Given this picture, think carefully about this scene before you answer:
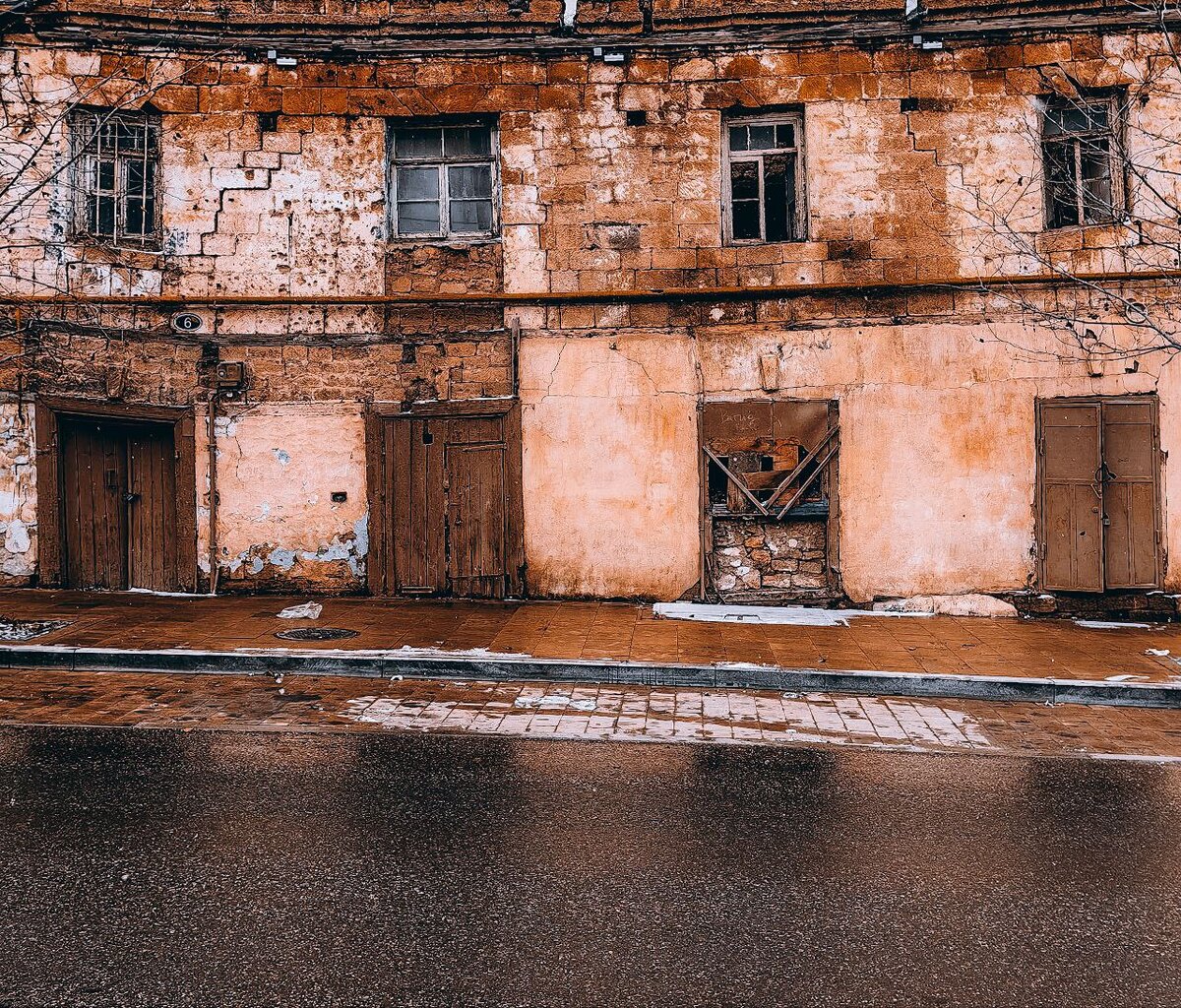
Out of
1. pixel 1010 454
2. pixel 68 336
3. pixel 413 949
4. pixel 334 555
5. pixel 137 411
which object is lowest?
pixel 413 949

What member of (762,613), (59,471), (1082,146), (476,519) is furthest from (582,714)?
(1082,146)

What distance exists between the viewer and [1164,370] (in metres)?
11.4

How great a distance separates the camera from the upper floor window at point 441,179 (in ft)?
40.1

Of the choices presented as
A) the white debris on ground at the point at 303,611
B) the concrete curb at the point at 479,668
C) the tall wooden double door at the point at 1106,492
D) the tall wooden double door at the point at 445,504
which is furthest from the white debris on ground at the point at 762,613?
the white debris on ground at the point at 303,611

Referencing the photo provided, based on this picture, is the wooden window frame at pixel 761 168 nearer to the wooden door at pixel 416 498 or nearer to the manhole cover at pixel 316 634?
the wooden door at pixel 416 498

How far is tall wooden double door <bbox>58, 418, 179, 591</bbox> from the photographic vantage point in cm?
1205

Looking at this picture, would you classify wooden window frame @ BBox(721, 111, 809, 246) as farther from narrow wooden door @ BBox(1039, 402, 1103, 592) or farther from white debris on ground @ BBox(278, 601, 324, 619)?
white debris on ground @ BBox(278, 601, 324, 619)

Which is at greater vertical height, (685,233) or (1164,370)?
(685,233)

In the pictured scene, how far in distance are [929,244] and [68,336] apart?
10039mm

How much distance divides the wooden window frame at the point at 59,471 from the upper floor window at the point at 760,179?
6.98 metres

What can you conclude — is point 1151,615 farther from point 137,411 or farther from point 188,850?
point 137,411

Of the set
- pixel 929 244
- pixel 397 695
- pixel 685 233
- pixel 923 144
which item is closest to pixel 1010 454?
pixel 929 244

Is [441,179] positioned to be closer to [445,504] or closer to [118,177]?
[118,177]

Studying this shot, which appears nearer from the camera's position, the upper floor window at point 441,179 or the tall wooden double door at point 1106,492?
the tall wooden double door at point 1106,492
